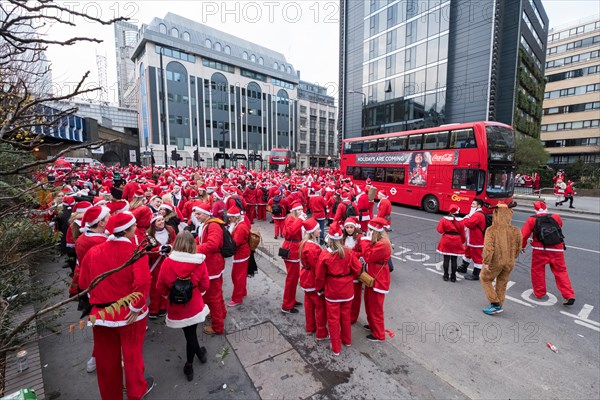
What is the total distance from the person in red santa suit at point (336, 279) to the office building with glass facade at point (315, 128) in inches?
2544

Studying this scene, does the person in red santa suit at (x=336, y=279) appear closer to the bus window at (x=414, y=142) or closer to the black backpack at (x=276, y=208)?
the black backpack at (x=276, y=208)

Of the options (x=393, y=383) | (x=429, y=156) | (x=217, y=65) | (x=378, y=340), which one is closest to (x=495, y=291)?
(x=378, y=340)

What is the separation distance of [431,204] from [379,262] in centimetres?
1180

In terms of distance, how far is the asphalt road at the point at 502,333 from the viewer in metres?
3.51

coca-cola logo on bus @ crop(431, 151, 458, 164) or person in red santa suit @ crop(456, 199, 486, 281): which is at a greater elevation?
coca-cola logo on bus @ crop(431, 151, 458, 164)

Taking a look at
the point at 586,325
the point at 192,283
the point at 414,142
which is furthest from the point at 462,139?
the point at 192,283

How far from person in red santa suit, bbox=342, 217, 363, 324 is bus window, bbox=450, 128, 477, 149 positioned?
10.2 meters

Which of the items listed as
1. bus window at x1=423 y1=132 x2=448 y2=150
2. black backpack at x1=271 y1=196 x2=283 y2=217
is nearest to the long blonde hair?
black backpack at x1=271 y1=196 x2=283 y2=217

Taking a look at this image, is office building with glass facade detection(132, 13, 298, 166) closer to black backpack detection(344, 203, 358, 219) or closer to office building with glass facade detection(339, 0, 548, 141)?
office building with glass facade detection(339, 0, 548, 141)

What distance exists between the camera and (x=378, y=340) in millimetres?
4238

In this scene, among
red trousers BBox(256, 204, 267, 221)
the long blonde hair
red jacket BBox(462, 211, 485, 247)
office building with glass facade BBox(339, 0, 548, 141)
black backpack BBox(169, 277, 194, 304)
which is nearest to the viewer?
black backpack BBox(169, 277, 194, 304)

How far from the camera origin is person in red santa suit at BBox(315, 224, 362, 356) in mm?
3852

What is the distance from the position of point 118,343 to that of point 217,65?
5943cm

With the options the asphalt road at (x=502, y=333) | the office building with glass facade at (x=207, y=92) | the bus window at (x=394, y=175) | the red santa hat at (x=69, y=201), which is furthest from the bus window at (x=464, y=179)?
the office building with glass facade at (x=207, y=92)
